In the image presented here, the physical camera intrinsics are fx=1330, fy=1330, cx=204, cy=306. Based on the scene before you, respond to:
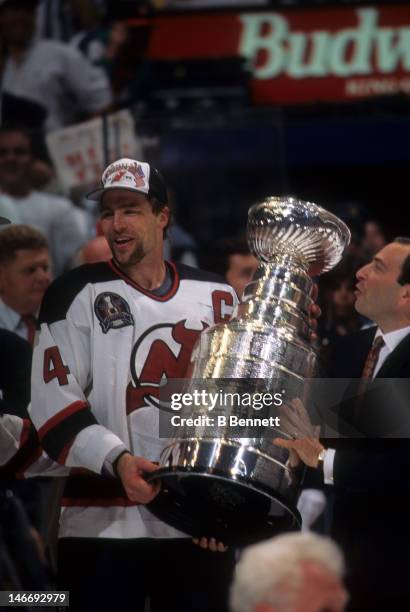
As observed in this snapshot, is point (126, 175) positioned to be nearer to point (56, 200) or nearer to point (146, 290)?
point (146, 290)

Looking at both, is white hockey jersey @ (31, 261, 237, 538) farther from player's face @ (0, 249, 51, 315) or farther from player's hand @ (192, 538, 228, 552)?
player's face @ (0, 249, 51, 315)

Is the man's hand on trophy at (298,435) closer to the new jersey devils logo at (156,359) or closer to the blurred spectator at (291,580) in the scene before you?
the new jersey devils logo at (156,359)

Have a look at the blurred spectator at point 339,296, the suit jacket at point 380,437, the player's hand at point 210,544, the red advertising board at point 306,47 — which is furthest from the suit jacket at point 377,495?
the red advertising board at point 306,47

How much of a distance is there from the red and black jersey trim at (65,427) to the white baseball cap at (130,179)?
1.63ft

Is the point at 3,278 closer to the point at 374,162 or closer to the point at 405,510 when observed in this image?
the point at 405,510

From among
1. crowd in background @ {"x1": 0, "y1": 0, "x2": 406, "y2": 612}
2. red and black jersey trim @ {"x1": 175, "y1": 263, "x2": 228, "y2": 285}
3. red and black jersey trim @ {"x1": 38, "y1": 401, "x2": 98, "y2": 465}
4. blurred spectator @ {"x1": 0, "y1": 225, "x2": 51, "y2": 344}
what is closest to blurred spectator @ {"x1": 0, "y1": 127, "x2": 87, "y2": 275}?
crowd in background @ {"x1": 0, "y1": 0, "x2": 406, "y2": 612}

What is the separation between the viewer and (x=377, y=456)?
3010 mm

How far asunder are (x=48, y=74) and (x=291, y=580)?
4.22 meters

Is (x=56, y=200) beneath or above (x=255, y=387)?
above

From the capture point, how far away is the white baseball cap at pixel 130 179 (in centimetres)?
300

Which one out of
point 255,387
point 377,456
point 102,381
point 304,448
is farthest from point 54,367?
point 377,456

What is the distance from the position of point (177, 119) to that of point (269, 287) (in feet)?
6.51

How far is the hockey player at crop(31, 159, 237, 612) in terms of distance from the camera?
9.45 ft

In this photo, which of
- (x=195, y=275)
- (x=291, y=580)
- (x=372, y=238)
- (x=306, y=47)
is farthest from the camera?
(x=306, y=47)
